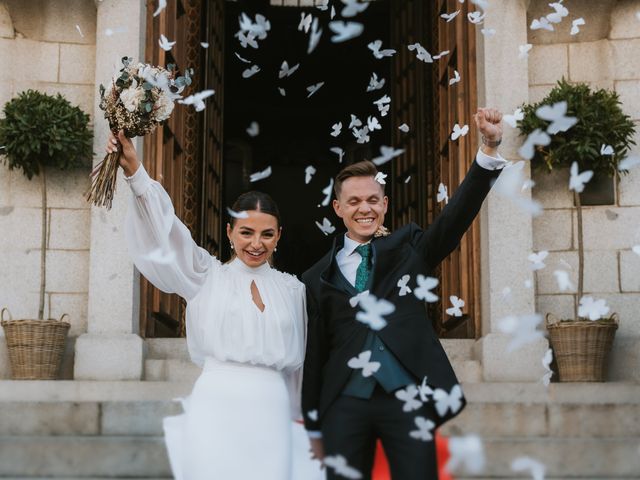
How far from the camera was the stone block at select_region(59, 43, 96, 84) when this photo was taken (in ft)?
22.5

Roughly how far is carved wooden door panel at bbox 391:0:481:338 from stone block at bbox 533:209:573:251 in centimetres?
39

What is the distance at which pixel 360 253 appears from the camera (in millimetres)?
3391

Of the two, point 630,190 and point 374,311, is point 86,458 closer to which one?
point 374,311

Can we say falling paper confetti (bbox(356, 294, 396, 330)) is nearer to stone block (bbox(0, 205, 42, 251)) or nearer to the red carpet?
the red carpet

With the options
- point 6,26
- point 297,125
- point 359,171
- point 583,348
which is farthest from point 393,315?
point 297,125

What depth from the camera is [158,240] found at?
3.44m

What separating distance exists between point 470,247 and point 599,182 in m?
0.90

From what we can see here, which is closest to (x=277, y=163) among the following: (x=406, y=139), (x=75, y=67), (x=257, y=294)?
(x=406, y=139)

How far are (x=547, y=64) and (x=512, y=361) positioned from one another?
201 cm

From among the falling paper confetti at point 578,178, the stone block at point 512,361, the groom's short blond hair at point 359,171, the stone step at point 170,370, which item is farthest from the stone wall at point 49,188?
the groom's short blond hair at point 359,171

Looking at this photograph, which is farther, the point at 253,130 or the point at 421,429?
the point at 253,130

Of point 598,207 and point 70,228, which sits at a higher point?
point 598,207

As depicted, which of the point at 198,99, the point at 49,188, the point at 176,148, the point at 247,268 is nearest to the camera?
the point at 247,268

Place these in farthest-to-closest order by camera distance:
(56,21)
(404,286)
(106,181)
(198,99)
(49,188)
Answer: (56,21) → (49,188) → (198,99) → (106,181) → (404,286)
